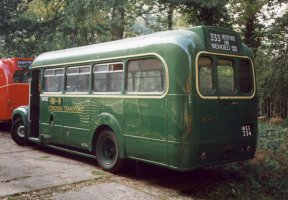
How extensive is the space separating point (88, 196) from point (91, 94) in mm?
2904

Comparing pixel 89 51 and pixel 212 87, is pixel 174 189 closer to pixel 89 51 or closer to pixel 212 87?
pixel 212 87

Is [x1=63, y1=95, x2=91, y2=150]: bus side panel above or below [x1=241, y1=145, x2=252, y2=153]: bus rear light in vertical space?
above

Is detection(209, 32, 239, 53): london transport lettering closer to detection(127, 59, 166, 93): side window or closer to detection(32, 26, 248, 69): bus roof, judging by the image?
detection(32, 26, 248, 69): bus roof

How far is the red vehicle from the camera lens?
15.3 metres

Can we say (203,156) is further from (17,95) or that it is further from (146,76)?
(17,95)

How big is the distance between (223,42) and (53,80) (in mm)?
5060

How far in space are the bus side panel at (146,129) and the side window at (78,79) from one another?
5.86 ft

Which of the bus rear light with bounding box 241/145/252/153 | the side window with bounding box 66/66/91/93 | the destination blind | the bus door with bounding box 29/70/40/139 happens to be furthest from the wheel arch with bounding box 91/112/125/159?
the bus door with bounding box 29/70/40/139

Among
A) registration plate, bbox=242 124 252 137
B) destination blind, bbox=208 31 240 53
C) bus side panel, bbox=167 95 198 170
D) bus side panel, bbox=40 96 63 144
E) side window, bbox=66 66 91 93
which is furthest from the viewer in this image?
bus side panel, bbox=40 96 63 144

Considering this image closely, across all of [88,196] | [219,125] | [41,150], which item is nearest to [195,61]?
[219,125]

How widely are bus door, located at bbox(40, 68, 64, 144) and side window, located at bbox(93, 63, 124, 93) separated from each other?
1612 mm

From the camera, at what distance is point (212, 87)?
24.6ft

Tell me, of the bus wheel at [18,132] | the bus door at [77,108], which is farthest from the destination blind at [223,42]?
the bus wheel at [18,132]

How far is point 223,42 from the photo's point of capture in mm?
7762
